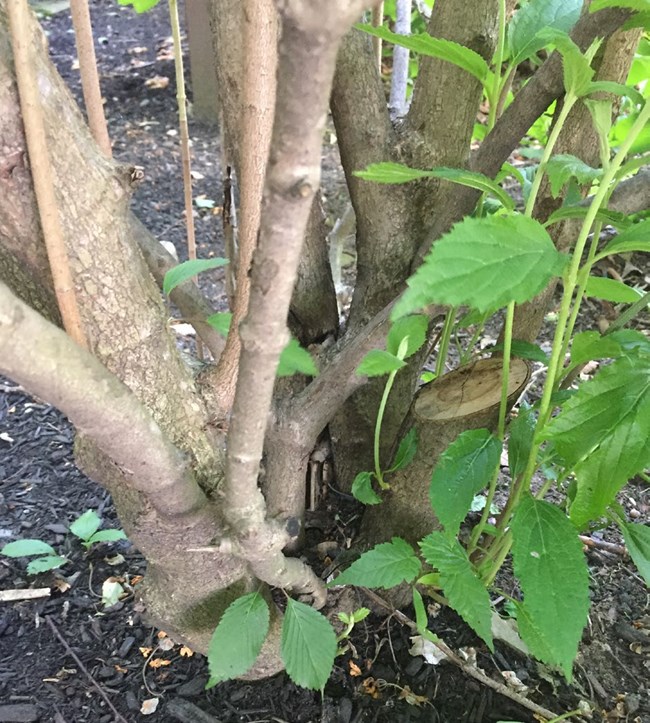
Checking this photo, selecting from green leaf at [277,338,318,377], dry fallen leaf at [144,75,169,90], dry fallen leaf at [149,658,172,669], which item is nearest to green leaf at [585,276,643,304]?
green leaf at [277,338,318,377]

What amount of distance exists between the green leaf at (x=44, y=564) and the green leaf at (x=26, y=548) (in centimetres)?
1

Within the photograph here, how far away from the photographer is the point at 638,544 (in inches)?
32.9

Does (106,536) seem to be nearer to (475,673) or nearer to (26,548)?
(26,548)

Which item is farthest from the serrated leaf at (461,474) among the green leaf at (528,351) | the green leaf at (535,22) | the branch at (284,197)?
the green leaf at (535,22)

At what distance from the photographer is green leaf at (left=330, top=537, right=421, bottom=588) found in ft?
2.76

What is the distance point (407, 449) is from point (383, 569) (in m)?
0.17

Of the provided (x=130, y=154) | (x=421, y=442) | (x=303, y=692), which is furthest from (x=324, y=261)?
(x=130, y=154)

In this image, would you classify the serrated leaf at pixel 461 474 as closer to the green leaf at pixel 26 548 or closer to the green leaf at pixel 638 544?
the green leaf at pixel 638 544

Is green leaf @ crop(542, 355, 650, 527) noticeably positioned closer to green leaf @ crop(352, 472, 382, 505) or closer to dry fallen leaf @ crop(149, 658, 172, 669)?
green leaf @ crop(352, 472, 382, 505)

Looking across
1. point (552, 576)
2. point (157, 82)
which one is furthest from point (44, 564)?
point (157, 82)

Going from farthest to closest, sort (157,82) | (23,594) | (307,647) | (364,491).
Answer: (157,82), (23,594), (364,491), (307,647)

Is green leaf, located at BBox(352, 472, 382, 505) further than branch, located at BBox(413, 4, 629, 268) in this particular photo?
Yes

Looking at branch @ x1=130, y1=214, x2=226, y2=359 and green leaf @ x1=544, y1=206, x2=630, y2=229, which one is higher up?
green leaf @ x1=544, y1=206, x2=630, y2=229

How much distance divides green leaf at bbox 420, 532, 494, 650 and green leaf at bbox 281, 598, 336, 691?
18cm
